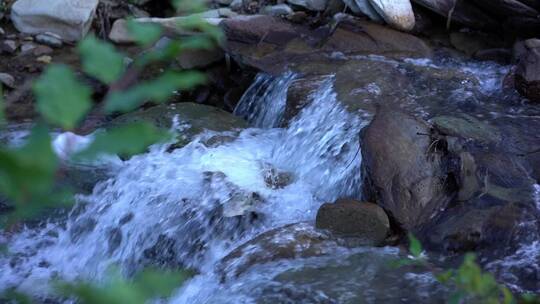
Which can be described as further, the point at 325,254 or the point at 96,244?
the point at 96,244

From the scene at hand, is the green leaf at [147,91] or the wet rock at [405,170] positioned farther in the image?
the wet rock at [405,170]

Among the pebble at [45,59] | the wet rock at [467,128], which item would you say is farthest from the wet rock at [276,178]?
the pebble at [45,59]

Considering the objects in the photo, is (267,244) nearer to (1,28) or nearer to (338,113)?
(338,113)

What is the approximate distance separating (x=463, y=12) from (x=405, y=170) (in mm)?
2572

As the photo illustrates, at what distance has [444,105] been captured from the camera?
4.90 m

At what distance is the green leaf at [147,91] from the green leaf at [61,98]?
0.03m

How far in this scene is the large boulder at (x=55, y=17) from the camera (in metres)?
6.76

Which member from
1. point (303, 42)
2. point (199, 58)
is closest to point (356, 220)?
point (303, 42)

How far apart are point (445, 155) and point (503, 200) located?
1.55 ft

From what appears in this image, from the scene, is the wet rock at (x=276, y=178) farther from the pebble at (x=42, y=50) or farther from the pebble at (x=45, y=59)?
the pebble at (x=42, y=50)

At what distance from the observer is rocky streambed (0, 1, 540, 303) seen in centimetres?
346

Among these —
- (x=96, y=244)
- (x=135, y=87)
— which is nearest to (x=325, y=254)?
(x=96, y=244)

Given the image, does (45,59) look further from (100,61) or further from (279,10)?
(100,61)

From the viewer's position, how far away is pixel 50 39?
6785 millimetres
